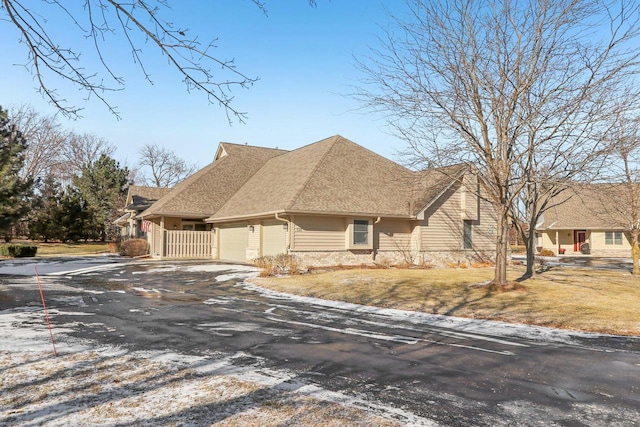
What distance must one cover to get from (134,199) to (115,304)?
28192 millimetres

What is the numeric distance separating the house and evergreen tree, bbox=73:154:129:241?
74.7 ft

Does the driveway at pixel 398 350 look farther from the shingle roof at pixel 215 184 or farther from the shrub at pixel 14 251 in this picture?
the shrub at pixel 14 251

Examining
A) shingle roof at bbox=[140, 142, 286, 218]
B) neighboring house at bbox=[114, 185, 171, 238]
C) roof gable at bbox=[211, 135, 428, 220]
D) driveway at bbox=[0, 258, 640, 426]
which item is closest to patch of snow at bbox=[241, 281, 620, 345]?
driveway at bbox=[0, 258, 640, 426]

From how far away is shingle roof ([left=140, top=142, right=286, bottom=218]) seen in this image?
91.0 feet

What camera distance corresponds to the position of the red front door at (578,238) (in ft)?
141

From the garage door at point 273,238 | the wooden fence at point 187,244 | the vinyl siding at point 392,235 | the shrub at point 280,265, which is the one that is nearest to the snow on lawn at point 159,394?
the shrub at point 280,265

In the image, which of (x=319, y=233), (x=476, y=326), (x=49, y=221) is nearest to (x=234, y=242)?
(x=319, y=233)

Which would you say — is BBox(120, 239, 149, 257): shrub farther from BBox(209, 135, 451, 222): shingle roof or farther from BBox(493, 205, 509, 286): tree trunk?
BBox(493, 205, 509, 286): tree trunk

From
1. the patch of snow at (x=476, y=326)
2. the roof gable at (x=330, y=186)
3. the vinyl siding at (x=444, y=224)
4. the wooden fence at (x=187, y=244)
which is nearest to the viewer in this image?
the patch of snow at (x=476, y=326)

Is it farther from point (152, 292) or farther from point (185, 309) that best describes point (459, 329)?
point (152, 292)

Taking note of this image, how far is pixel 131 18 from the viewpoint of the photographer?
425 centimetres

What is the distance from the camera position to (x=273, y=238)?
2295 centimetres

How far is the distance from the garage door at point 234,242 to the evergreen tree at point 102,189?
86.9ft

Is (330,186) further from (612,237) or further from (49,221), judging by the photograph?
(49,221)
